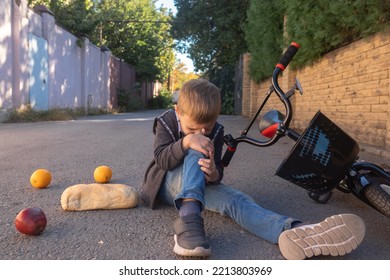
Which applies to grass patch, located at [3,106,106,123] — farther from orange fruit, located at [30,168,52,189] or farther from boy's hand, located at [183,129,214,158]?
boy's hand, located at [183,129,214,158]

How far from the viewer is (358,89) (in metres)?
6.14

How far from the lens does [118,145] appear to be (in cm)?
697

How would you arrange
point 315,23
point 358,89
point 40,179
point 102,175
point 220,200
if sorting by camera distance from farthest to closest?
1. point 315,23
2. point 358,89
3. point 102,175
4. point 40,179
5. point 220,200

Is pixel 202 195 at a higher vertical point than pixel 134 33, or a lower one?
lower

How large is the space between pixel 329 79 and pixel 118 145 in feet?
13.5

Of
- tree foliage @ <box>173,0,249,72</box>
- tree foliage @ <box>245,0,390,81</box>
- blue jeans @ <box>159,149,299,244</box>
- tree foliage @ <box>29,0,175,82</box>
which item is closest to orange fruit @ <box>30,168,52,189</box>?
blue jeans @ <box>159,149,299,244</box>

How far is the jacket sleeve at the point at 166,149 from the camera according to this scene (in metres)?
2.38

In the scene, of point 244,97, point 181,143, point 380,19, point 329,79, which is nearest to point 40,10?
point 244,97

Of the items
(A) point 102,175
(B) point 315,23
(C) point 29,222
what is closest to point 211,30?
(B) point 315,23

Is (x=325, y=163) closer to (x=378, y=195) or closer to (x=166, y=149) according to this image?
(x=378, y=195)

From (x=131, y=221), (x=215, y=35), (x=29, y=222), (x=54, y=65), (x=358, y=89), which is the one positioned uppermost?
(x=215, y=35)

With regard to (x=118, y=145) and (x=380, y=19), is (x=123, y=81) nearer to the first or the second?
(x=118, y=145)

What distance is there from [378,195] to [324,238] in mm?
654

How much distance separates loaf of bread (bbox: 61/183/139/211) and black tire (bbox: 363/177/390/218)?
63.3 inches
